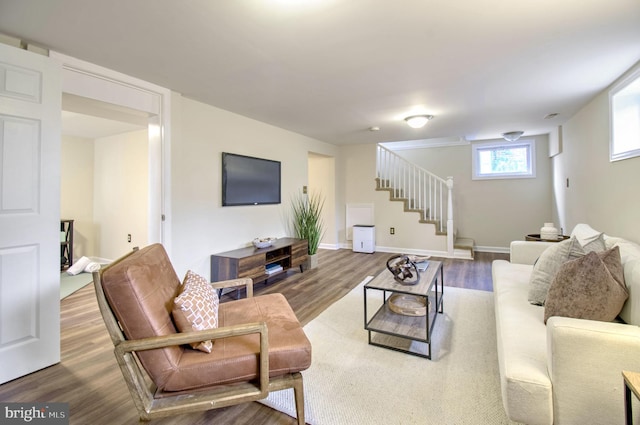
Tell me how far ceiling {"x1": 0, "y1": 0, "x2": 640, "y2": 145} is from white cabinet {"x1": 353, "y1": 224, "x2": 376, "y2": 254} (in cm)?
299

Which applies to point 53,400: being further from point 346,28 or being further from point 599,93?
point 599,93

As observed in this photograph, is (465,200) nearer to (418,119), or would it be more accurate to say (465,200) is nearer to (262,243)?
(418,119)

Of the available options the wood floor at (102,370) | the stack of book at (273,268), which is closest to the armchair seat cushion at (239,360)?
the wood floor at (102,370)

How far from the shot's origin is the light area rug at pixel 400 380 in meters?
1.50

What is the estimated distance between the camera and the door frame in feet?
7.75

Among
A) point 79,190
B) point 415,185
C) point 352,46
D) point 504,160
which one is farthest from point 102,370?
point 504,160

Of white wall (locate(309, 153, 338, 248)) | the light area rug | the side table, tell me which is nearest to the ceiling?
the side table

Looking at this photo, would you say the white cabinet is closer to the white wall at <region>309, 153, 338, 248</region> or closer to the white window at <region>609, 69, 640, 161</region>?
the white wall at <region>309, 153, 338, 248</region>

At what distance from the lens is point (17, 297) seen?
6.15 feet

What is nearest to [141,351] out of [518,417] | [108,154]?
[518,417]

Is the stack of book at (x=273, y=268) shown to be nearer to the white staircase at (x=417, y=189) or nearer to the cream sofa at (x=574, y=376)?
the cream sofa at (x=574, y=376)

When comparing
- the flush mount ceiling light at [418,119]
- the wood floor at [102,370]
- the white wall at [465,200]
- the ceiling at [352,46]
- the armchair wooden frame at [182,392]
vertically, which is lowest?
the wood floor at [102,370]

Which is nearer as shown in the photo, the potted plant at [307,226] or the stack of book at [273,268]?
the stack of book at [273,268]

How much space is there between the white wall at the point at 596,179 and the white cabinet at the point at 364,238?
3.12 m
